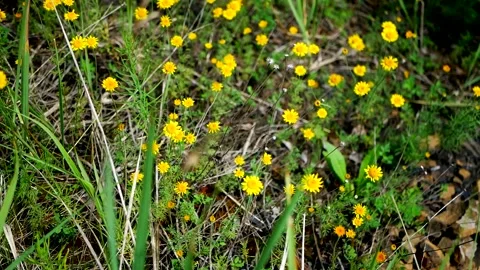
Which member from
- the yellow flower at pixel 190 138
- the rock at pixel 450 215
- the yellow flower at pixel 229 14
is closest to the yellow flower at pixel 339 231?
the rock at pixel 450 215

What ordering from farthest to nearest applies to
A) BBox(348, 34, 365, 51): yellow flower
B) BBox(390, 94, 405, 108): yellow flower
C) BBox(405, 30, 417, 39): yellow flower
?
1. BBox(405, 30, 417, 39): yellow flower
2. BBox(348, 34, 365, 51): yellow flower
3. BBox(390, 94, 405, 108): yellow flower

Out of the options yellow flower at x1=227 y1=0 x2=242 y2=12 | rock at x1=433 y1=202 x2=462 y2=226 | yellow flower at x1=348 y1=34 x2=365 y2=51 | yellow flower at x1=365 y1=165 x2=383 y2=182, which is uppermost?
yellow flower at x1=227 y1=0 x2=242 y2=12

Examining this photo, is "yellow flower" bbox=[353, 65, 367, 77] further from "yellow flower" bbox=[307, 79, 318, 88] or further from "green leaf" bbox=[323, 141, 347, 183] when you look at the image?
"green leaf" bbox=[323, 141, 347, 183]

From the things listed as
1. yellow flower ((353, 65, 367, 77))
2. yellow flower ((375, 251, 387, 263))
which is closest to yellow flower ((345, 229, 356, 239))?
yellow flower ((375, 251, 387, 263))

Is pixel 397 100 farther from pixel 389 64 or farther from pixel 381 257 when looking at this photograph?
pixel 381 257

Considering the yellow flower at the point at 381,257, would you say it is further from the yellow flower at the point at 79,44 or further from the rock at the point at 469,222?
the yellow flower at the point at 79,44

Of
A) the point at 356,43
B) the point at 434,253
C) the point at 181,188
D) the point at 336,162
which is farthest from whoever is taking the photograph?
the point at 356,43

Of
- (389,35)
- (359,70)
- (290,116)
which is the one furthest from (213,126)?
(389,35)
